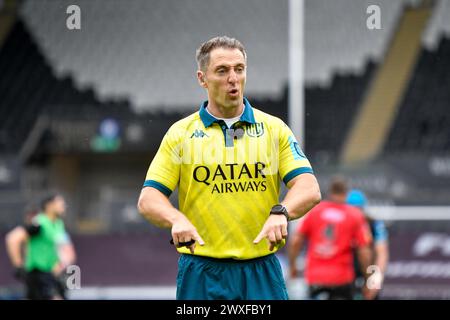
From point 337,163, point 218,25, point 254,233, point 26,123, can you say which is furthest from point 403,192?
point 254,233

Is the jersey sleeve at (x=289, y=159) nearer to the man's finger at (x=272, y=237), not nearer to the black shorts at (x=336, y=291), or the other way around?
the man's finger at (x=272, y=237)

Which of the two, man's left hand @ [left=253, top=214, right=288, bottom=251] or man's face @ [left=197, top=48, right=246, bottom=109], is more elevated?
man's face @ [left=197, top=48, right=246, bottom=109]

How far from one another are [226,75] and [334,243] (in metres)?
4.31

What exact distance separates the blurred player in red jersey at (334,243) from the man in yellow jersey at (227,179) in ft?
13.1

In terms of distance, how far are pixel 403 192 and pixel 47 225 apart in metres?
6.19

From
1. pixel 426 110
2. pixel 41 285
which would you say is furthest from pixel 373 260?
pixel 426 110

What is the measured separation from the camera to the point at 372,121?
14422mm

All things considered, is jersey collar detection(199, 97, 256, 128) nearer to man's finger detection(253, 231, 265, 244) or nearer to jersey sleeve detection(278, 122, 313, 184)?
jersey sleeve detection(278, 122, 313, 184)

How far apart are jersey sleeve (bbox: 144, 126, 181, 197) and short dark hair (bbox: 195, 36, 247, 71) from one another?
0.81 feet

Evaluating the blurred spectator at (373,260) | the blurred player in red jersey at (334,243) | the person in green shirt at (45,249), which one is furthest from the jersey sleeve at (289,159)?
the person in green shirt at (45,249)

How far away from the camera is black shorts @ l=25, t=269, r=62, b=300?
338 inches

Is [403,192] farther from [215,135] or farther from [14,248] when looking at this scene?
[215,135]

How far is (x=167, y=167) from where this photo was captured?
310cm

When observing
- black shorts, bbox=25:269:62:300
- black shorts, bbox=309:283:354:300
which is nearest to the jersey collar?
black shorts, bbox=309:283:354:300
